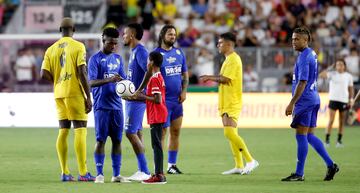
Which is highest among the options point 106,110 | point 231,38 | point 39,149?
point 231,38

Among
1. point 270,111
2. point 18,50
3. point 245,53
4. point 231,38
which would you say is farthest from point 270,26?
point 231,38

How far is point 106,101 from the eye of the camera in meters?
15.0

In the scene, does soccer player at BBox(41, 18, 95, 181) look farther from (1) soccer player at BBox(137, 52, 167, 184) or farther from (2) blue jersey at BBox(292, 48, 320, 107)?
(2) blue jersey at BBox(292, 48, 320, 107)

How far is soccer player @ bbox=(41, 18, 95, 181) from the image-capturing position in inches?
594

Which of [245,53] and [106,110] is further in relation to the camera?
[245,53]

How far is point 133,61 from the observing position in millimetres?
16141

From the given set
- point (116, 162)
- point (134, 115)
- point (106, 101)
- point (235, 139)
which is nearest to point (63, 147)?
point (116, 162)

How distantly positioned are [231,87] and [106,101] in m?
2.93

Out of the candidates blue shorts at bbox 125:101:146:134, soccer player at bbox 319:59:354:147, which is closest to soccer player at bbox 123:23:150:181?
blue shorts at bbox 125:101:146:134

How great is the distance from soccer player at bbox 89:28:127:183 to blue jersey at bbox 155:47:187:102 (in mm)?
2056

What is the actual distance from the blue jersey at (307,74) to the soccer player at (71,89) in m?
3.20

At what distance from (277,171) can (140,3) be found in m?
20.6

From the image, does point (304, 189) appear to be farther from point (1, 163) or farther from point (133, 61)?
point (1, 163)

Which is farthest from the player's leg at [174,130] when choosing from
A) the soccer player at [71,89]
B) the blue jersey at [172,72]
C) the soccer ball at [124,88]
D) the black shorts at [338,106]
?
the black shorts at [338,106]
